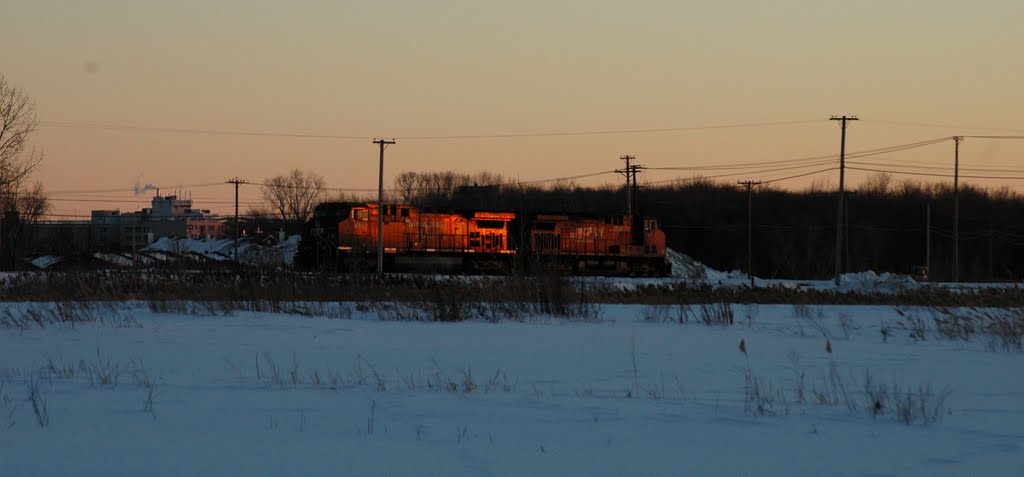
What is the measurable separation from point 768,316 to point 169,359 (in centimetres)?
1321

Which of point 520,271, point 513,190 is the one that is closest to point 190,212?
point 513,190

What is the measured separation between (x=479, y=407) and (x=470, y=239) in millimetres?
35996

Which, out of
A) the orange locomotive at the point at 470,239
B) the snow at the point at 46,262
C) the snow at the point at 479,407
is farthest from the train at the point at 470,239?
the snow at the point at 479,407

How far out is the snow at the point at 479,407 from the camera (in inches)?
229

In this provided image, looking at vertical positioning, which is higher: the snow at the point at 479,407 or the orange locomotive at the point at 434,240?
the orange locomotive at the point at 434,240

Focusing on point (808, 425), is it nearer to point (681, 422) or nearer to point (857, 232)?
point (681, 422)

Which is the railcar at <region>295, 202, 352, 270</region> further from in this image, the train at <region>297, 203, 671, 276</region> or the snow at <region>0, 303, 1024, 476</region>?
the snow at <region>0, 303, 1024, 476</region>

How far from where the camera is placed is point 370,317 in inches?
709

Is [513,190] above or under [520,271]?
above

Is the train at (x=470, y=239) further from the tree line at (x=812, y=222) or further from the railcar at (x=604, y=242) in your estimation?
the tree line at (x=812, y=222)

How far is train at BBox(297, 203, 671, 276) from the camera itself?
4188 centimetres

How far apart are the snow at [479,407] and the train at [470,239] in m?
27.2

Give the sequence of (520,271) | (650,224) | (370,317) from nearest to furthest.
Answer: (370,317), (520,271), (650,224)

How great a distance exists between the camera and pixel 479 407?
7691 mm
